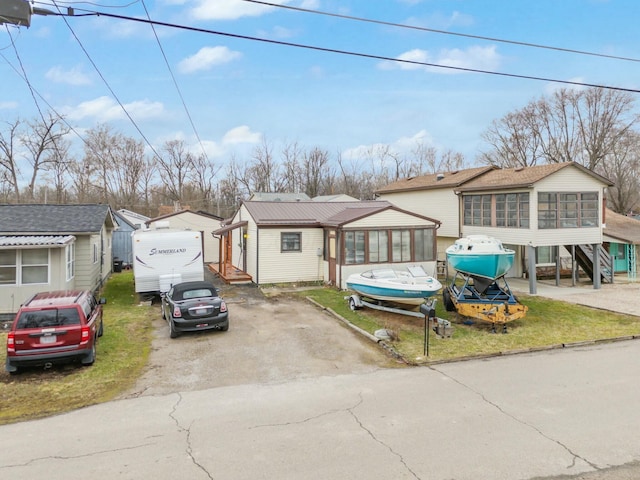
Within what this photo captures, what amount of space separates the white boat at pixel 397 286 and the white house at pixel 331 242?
440 cm

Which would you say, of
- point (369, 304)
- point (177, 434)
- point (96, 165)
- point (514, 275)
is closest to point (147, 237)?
point (369, 304)

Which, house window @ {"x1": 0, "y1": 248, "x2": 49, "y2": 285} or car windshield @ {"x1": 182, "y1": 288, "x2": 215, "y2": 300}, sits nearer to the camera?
car windshield @ {"x1": 182, "y1": 288, "x2": 215, "y2": 300}

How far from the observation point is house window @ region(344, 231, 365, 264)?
64.2 ft

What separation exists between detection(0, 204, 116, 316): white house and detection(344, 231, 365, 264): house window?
10404 millimetres

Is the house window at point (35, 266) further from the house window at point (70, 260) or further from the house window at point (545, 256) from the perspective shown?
the house window at point (545, 256)

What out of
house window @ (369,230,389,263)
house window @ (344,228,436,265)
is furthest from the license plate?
house window @ (369,230,389,263)

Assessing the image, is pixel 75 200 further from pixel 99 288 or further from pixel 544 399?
pixel 544 399

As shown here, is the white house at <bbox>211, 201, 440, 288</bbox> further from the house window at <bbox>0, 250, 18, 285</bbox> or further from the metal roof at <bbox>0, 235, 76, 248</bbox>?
the house window at <bbox>0, 250, 18, 285</bbox>

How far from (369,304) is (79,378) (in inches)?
364

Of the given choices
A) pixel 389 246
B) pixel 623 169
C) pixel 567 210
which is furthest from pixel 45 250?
pixel 623 169

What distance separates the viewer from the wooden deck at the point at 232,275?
2128 centimetres

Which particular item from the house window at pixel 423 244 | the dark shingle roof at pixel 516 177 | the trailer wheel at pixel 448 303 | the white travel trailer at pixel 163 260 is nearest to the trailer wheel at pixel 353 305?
the trailer wheel at pixel 448 303

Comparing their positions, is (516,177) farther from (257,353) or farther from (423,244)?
(257,353)

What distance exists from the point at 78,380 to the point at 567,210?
20.1 m
